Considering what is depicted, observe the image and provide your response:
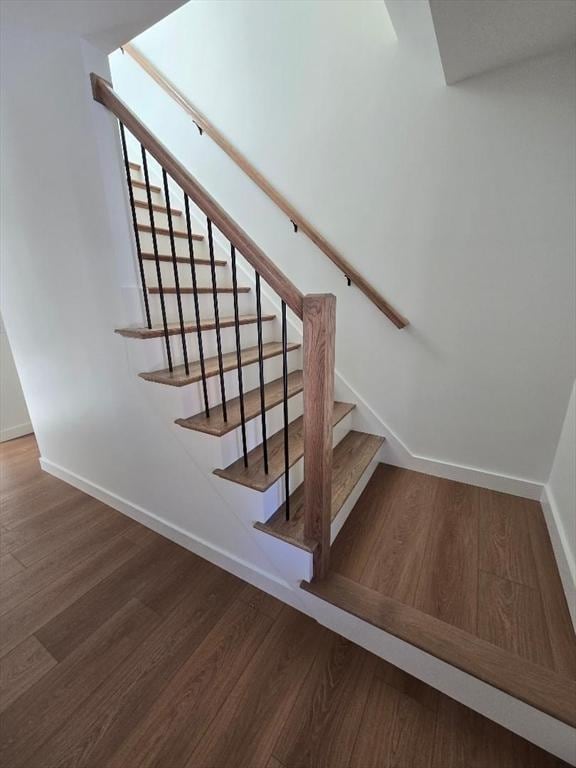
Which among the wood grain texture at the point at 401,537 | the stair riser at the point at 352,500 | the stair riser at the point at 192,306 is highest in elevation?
the stair riser at the point at 192,306

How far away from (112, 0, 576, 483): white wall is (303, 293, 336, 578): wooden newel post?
101 cm

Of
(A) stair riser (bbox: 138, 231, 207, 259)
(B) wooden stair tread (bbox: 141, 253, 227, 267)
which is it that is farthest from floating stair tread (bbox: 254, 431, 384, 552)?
(A) stair riser (bbox: 138, 231, 207, 259)

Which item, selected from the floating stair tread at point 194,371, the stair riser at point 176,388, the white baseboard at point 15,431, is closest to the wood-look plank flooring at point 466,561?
the stair riser at point 176,388

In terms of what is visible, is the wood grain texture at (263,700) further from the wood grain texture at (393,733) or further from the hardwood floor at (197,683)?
the wood grain texture at (393,733)

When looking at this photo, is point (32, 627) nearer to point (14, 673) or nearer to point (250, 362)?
point (14, 673)

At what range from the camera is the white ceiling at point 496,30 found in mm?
1003

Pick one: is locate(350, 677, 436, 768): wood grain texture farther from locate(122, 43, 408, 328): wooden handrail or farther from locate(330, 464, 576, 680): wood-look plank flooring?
locate(122, 43, 408, 328): wooden handrail

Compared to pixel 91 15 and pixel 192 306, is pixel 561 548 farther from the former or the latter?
pixel 91 15

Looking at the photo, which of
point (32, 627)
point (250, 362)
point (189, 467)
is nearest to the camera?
point (32, 627)

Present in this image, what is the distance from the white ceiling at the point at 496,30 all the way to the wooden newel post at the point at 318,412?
100cm

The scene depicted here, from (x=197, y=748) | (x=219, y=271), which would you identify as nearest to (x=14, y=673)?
(x=197, y=748)

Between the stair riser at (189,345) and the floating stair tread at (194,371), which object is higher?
the stair riser at (189,345)

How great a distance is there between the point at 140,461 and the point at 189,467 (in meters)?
0.39

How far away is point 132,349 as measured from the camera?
4.83 feet
